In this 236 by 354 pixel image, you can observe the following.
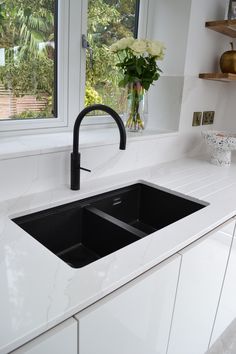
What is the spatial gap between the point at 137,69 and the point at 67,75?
0.36 metres

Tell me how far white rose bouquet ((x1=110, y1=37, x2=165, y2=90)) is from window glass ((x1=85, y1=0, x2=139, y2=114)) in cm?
14

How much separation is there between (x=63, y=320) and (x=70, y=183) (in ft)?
2.39

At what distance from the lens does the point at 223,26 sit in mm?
1720

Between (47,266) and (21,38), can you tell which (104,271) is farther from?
(21,38)

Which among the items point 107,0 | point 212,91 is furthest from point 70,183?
point 212,91

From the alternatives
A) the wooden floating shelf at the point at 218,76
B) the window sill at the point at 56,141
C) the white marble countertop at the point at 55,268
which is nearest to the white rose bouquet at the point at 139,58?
the window sill at the point at 56,141

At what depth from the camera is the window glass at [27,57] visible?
1289 millimetres

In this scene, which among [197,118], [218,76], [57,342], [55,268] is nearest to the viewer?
[57,342]

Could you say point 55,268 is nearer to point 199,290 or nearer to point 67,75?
point 199,290

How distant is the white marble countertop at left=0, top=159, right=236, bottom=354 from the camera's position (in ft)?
1.91

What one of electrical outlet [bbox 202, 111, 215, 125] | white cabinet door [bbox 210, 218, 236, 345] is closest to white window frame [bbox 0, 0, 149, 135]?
electrical outlet [bbox 202, 111, 215, 125]

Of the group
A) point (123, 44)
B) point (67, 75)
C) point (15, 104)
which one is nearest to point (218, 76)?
point (123, 44)

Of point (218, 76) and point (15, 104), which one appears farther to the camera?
point (218, 76)

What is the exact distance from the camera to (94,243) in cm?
119
